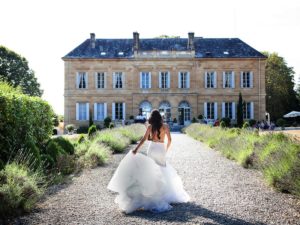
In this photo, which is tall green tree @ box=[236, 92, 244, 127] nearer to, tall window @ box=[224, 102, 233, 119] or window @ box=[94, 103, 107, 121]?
tall window @ box=[224, 102, 233, 119]

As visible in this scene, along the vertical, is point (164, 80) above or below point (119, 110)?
above

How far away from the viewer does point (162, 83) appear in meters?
39.2

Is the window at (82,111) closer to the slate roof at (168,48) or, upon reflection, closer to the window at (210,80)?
the slate roof at (168,48)

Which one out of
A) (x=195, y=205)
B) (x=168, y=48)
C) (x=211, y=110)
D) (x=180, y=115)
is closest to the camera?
(x=195, y=205)

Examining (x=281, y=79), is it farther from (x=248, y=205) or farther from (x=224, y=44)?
(x=248, y=205)

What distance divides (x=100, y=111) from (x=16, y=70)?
1082 cm

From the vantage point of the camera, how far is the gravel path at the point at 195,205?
5410mm

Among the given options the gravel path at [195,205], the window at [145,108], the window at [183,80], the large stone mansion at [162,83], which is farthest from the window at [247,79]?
the gravel path at [195,205]

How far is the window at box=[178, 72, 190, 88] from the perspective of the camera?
39.1 metres

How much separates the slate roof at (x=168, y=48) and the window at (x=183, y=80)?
211cm

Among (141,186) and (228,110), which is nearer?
(141,186)

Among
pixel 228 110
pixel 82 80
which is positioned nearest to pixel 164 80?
pixel 228 110

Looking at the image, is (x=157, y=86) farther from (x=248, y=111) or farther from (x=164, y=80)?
(x=248, y=111)

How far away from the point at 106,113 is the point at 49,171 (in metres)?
29.7
